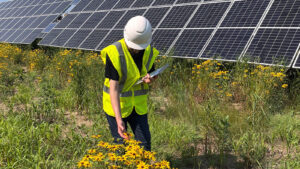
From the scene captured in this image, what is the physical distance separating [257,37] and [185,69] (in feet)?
6.10

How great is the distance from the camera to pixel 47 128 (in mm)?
4254

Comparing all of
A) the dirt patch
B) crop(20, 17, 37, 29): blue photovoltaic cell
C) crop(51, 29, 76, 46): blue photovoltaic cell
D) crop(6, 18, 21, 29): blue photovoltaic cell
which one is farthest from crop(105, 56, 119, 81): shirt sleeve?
crop(6, 18, 21, 29): blue photovoltaic cell

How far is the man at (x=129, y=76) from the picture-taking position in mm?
2430

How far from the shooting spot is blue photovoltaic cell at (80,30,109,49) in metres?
9.46

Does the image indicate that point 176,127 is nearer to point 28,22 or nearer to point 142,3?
point 142,3

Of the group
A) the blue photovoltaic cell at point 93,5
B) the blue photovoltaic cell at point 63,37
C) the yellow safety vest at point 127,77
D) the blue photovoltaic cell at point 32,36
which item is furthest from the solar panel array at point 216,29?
the blue photovoltaic cell at point 32,36

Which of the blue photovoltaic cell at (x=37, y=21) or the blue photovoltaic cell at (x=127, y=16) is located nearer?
the blue photovoltaic cell at (x=127, y=16)

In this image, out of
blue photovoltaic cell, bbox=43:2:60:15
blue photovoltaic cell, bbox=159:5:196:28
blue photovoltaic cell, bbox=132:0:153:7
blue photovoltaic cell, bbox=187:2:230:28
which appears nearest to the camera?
blue photovoltaic cell, bbox=187:2:230:28

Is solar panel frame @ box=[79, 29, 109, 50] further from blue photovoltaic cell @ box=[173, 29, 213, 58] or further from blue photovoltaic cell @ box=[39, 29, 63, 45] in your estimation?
blue photovoltaic cell @ box=[173, 29, 213, 58]

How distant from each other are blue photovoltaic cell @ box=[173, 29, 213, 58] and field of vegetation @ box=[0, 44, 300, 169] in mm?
486

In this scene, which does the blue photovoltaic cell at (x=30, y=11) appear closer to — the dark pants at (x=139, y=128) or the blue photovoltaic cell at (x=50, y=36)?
the blue photovoltaic cell at (x=50, y=36)

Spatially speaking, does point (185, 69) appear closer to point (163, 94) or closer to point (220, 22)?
point (163, 94)

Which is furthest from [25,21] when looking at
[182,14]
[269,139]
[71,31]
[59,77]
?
[269,139]

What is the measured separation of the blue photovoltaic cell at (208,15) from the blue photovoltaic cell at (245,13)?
9.9 inches
